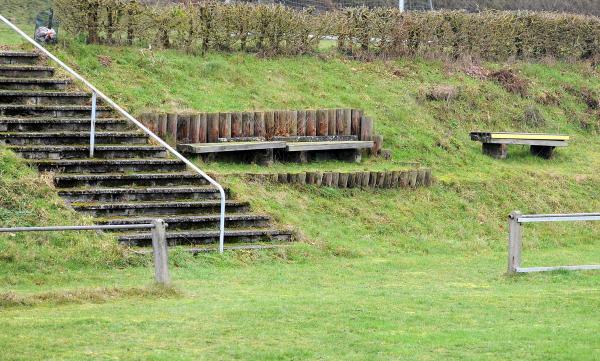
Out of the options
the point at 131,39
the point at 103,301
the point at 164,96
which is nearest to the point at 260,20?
the point at 131,39

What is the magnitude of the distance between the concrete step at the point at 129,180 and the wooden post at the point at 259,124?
3.54 metres

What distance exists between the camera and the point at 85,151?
20.3m

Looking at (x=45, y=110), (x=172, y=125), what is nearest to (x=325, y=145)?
(x=172, y=125)

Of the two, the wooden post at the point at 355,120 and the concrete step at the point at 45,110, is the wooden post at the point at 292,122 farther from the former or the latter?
the concrete step at the point at 45,110

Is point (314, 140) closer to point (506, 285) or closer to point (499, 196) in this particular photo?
point (499, 196)

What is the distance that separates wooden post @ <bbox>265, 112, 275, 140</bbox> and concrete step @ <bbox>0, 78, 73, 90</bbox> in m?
4.23

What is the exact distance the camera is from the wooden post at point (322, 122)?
2500 cm

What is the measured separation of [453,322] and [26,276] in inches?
248

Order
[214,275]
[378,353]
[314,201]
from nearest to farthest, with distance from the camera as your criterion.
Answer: [378,353] → [214,275] → [314,201]

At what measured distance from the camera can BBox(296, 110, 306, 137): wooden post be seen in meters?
24.6

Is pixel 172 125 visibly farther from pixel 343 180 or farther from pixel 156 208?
pixel 156 208

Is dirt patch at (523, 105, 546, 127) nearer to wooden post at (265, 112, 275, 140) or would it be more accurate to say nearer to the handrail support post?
wooden post at (265, 112, 275, 140)

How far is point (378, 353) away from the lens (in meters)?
11.6

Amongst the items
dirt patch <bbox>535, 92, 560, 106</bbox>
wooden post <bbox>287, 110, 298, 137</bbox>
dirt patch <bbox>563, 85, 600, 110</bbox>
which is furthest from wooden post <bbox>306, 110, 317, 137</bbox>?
dirt patch <bbox>563, 85, 600, 110</bbox>
